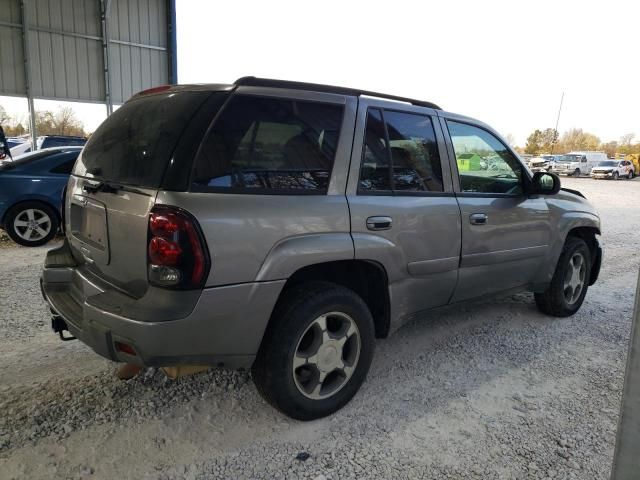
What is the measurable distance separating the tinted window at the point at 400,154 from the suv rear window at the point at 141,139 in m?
1.04

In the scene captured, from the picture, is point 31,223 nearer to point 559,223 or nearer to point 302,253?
point 302,253

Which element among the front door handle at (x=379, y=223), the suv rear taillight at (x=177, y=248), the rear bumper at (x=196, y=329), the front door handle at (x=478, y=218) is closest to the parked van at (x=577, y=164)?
the front door handle at (x=478, y=218)

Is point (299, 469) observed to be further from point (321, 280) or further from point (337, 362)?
point (321, 280)

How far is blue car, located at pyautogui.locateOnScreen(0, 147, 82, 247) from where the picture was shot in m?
6.87

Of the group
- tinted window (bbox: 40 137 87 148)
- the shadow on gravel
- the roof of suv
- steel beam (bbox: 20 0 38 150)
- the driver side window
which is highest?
steel beam (bbox: 20 0 38 150)

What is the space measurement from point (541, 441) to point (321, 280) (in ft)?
4.91

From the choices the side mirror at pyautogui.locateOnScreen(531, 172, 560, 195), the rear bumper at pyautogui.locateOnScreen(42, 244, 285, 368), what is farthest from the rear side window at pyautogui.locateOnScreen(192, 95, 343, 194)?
the side mirror at pyautogui.locateOnScreen(531, 172, 560, 195)

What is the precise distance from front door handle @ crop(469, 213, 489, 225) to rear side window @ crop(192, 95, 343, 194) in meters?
1.28

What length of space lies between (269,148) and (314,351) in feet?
3.75

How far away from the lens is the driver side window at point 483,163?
11.4 ft

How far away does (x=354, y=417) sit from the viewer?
109 inches

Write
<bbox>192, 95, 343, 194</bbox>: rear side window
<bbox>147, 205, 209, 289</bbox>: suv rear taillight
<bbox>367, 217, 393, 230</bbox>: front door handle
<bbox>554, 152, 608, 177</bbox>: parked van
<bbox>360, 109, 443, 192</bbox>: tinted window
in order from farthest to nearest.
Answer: <bbox>554, 152, 608, 177</bbox>: parked van
<bbox>360, 109, 443, 192</bbox>: tinted window
<bbox>367, 217, 393, 230</bbox>: front door handle
<bbox>192, 95, 343, 194</bbox>: rear side window
<bbox>147, 205, 209, 289</bbox>: suv rear taillight

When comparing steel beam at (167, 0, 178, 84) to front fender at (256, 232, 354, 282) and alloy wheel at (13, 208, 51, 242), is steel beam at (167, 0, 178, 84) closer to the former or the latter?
alloy wheel at (13, 208, 51, 242)

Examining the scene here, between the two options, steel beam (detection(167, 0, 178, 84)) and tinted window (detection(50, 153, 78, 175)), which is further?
steel beam (detection(167, 0, 178, 84))
